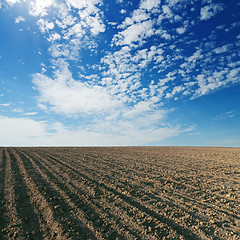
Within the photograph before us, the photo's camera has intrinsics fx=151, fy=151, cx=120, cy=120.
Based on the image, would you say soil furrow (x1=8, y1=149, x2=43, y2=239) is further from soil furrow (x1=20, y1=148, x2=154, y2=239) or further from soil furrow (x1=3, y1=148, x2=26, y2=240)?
soil furrow (x1=20, y1=148, x2=154, y2=239)

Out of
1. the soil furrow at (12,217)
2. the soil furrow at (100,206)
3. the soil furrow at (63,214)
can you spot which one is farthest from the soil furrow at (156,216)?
the soil furrow at (12,217)

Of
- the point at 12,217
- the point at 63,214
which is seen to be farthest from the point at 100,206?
the point at 12,217

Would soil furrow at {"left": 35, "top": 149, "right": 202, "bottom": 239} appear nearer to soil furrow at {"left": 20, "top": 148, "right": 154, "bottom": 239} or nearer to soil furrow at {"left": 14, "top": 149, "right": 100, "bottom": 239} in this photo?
soil furrow at {"left": 20, "top": 148, "right": 154, "bottom": 239}

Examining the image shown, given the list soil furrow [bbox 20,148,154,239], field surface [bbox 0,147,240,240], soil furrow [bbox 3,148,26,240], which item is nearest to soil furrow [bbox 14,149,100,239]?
field surface [bbox 0,147,240,240]

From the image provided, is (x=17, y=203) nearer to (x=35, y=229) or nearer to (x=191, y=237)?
(x=35, y=229)

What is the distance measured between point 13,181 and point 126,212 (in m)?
6.97

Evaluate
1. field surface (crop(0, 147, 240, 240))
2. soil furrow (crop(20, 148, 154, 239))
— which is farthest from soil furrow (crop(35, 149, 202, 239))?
soil furrow (crop(20, 148, 154, 239))

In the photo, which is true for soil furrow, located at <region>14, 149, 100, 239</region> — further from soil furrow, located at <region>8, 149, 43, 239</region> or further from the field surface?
soil furrow, located at <region>8, 149, 43, 239</region>

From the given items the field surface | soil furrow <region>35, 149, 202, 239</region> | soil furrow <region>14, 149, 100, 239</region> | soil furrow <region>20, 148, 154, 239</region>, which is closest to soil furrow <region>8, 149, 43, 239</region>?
the field surface

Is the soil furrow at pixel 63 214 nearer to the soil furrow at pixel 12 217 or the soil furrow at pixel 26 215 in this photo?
the soil furrow at pixel 26 215

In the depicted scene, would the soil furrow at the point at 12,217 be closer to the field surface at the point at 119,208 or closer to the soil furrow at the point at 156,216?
the field surface at the point at 119,208

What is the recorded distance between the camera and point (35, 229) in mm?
4180

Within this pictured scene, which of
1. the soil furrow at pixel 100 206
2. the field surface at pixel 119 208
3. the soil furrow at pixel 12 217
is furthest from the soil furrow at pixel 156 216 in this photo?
the soil furrow at pixel 12 217

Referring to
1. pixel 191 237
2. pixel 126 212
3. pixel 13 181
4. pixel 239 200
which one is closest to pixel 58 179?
pixel 13 181
